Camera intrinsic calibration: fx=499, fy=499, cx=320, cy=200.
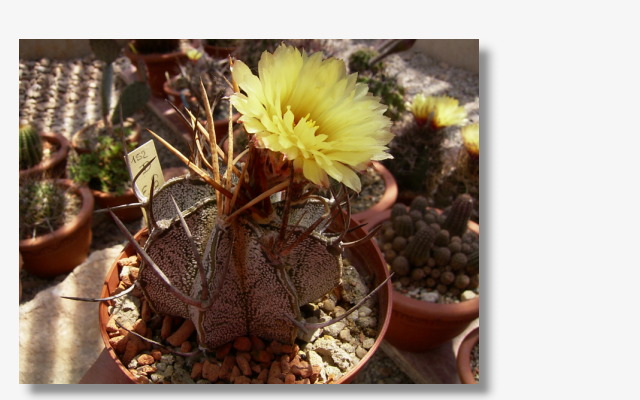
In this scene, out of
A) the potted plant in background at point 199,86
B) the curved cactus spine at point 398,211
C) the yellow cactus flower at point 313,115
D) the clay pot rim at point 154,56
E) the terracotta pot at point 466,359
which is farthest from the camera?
the clay pot rim at point 154,56

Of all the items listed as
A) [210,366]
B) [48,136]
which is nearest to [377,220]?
[210,366]

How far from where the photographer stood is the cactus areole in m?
0.66

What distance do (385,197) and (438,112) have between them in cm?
32

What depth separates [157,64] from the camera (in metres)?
2.51

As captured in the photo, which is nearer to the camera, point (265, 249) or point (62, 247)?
point (265, 249)

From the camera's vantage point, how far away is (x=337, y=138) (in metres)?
0.61

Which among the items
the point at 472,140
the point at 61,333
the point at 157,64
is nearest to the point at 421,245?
the point at 472,140

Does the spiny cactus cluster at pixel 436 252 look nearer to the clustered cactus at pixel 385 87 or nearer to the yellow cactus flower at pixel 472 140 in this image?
the yellow cactus flower at pixel 472 140

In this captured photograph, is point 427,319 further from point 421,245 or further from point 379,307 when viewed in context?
point 379,307

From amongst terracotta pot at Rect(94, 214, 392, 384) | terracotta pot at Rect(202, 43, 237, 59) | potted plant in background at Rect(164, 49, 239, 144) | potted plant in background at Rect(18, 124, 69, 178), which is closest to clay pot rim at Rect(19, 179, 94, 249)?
potted plant in background at Rect(18, 124, 69, 178)

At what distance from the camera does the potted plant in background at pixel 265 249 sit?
0.58 m

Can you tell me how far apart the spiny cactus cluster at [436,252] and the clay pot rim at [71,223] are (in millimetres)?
964

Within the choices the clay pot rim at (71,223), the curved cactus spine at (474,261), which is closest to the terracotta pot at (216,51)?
the clay pot rim at (71,223)

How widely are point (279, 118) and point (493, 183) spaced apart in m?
0.59
